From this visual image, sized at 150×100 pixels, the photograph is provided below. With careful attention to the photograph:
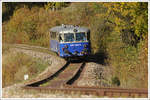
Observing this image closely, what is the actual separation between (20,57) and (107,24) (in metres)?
7.24

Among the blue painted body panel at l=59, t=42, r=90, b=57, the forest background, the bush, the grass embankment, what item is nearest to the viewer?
the forest background

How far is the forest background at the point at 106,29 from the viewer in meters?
14.5

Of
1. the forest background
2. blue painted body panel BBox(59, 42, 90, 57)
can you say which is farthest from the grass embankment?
the forest background

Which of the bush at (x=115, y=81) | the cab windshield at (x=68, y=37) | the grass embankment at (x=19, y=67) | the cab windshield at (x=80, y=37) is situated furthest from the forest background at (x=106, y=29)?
the grass embankment at (x=19, y=67)

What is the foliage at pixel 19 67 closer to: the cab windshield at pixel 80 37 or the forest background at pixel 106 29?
the cab windshield at pixel 80 37

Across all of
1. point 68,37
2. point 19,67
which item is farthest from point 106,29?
point 19,67

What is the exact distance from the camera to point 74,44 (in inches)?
789

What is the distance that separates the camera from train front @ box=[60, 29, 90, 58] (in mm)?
20078

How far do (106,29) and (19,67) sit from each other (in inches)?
293

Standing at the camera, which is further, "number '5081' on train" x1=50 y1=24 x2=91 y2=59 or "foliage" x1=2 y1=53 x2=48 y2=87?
"foliage" x1=2 y1=53 x2=48 y2=87

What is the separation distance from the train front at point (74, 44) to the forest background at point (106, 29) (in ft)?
6.19

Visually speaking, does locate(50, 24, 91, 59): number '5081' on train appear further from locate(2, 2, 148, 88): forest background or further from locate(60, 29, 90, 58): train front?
locate(2, 2, 148, 88): forest background

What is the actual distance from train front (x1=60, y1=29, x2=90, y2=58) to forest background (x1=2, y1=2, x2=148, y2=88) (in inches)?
74.3

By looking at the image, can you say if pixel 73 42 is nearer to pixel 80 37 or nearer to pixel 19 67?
pixel 80 37
